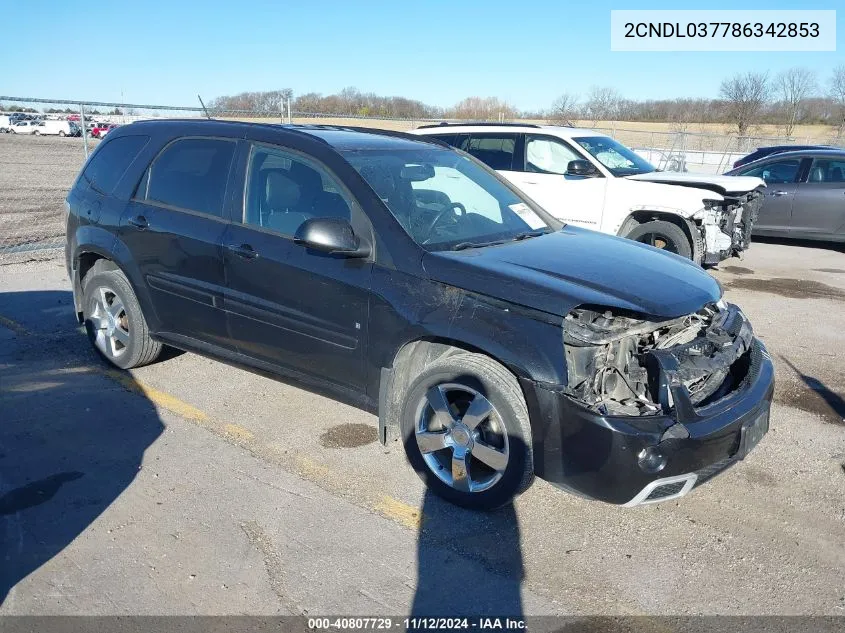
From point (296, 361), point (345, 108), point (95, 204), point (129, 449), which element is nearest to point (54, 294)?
point (95, 204)

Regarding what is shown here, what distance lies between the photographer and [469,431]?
3.44 meters

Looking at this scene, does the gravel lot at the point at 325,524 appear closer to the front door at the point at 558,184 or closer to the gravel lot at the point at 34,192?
the front door at the point at 558,184

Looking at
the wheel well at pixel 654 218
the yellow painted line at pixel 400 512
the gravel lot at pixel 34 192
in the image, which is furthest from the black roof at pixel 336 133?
the gravel lot at pixel 34 192

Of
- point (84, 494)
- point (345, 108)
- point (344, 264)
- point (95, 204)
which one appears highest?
point (345, 108)

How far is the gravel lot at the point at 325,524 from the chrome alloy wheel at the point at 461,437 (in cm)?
19

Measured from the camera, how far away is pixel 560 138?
30.0 feet

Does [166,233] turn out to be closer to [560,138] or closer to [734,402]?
[734,402]

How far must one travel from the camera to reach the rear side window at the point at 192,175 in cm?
446

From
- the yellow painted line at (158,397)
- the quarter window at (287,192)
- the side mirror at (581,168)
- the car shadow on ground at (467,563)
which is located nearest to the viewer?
the car shadow on ground at (467,563)

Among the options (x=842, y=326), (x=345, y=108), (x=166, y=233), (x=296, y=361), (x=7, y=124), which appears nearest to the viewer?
(x=296, y=361)

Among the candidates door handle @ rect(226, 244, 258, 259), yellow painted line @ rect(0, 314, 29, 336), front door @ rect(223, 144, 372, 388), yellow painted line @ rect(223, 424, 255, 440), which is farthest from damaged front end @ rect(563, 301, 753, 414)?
A: yellow painted line @ rect(0, 314, 29, 336)

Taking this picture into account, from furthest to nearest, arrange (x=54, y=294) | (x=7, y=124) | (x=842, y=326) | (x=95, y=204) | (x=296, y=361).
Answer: (x=7, y=124), (x=54, y=294), (x=842, y=326), (x=95, y=204), (x=296, y=361)

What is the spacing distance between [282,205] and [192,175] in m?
0.87

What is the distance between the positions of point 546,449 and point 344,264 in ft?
4.82
